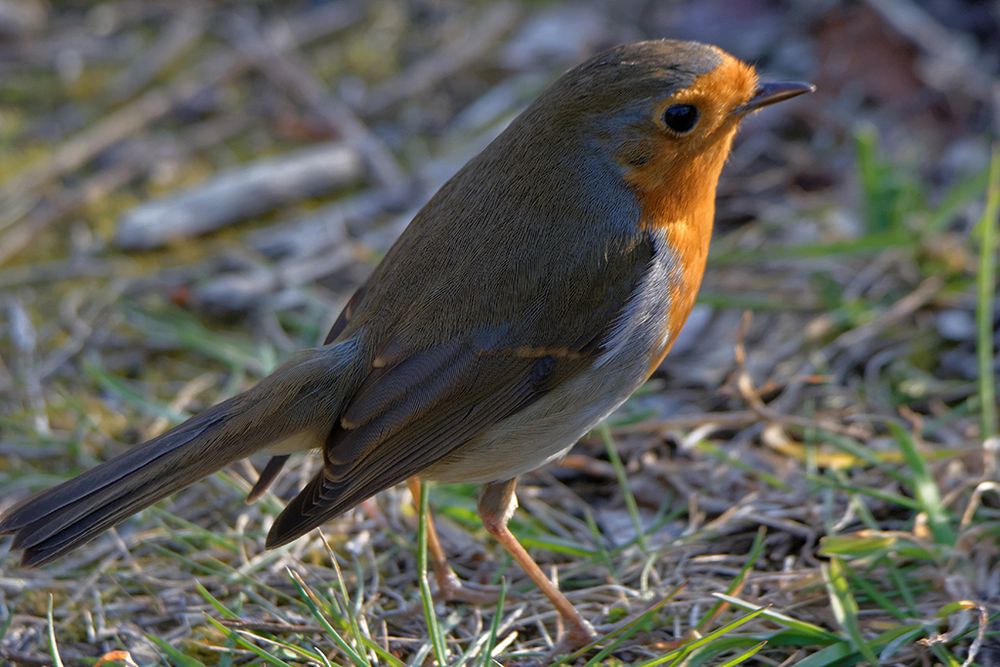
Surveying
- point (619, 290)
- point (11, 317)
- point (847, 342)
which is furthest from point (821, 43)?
point (11, 317)

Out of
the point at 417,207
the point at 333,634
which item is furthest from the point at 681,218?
the point at 417,207

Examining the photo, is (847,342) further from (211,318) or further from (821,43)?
(211,318)

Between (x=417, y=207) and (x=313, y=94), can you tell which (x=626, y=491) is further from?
(x=313, y=94)

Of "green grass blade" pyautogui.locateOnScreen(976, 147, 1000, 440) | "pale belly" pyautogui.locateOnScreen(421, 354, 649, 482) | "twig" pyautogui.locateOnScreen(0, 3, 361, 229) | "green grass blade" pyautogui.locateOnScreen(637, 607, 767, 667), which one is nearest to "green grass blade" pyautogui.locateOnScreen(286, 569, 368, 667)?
"pale belly" pyautogui.locateOnScreen(421, 354, 649, 482)

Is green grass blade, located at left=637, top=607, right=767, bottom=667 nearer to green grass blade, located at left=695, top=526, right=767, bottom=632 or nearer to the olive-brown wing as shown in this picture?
green grass blade, located at left=695, top=526, right=767, bottom=632

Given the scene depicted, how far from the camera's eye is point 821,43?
233 inches

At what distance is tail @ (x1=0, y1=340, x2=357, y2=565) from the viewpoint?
3027 millimetres

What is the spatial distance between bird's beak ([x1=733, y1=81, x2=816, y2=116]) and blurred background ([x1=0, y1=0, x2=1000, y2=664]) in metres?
0.84

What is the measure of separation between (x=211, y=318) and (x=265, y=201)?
0.75 m

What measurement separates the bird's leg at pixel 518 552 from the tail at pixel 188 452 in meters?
0.52

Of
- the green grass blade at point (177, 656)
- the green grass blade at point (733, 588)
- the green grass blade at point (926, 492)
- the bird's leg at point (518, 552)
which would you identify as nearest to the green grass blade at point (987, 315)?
the green grass blade at point (926, 492)

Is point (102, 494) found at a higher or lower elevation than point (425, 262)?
lower

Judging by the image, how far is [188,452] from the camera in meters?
3.10

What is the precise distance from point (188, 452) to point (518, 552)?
95 centimetres
